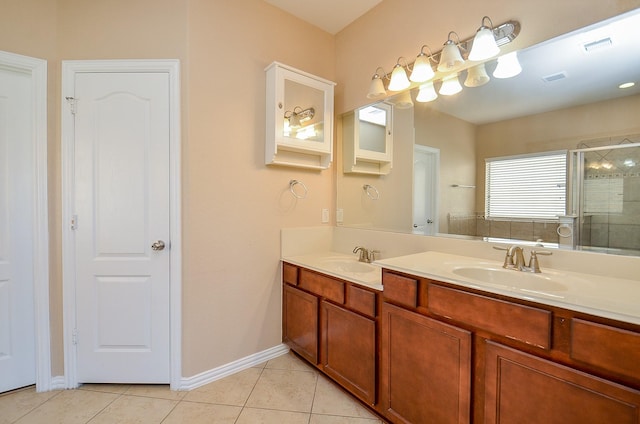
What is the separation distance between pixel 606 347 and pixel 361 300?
3.34 ft

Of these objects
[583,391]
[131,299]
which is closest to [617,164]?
[583,391]

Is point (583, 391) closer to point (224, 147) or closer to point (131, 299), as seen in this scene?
point (224, 147)

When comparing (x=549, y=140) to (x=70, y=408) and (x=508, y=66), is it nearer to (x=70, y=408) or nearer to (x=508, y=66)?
(x=508, y=66)

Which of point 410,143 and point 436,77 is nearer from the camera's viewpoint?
point 436,77

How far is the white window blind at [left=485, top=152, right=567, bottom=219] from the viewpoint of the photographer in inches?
56.3

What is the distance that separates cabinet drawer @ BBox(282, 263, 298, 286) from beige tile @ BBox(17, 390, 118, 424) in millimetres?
1295

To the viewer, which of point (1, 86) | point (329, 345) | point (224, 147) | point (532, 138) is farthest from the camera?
point (224, 147)

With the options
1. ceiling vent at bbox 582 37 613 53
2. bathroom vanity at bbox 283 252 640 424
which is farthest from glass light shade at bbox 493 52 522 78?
bathroom vanity at bbox 283 252 640 424

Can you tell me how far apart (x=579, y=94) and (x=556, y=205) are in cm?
53

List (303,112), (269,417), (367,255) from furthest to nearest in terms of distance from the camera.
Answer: (303,112), (367,255), (269,417)

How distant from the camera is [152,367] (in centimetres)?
192

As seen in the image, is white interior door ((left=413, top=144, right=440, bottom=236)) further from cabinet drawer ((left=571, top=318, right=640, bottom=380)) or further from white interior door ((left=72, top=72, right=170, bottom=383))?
white interior door ((left=72, top=72, right=170, bottom=383))

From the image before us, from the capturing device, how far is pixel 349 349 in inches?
68.7

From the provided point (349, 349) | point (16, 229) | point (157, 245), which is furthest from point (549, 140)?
point (16, 229)
